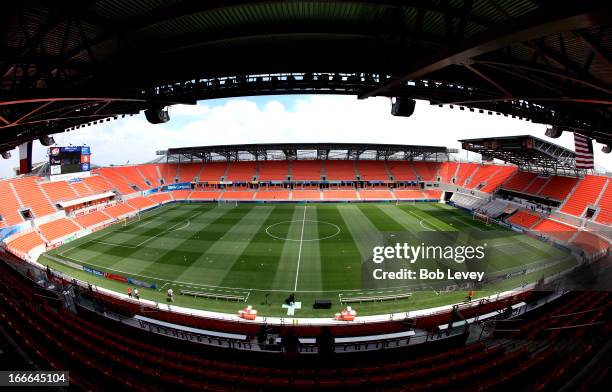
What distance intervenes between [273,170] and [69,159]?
33952 millimetres

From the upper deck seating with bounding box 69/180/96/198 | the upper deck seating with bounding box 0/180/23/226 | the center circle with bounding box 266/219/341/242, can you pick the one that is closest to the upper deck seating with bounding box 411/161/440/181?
the center circle with bounding box 266/219/341/242

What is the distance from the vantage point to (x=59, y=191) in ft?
121

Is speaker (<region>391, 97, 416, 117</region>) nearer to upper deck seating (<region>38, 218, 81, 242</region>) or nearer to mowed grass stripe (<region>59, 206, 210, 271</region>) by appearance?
mowed grass stripe (<region>59, 206, 210, 271</region>)

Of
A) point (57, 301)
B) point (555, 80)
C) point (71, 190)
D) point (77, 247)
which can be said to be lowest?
point (77, 247)

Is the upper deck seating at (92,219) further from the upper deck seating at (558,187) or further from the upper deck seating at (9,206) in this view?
the upper deck seating at (558,187)

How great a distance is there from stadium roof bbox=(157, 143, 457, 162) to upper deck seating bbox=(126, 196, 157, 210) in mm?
15075

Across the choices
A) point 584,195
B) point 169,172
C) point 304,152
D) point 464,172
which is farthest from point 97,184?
point 584,195

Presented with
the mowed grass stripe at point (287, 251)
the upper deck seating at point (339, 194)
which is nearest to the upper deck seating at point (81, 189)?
the mowed grass stripe at point (287, 251)

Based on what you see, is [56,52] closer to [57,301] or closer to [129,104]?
[129,104]

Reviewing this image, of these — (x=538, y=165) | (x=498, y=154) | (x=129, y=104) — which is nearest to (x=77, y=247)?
(x=129, y=104)

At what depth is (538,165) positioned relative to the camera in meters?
38.5

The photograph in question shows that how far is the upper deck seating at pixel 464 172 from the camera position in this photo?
52.2 meters

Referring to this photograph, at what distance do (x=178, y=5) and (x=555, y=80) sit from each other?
12.6m

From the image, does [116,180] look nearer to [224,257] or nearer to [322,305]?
[224,257]
